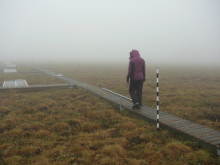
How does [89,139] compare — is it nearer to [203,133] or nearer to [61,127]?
[61,127]

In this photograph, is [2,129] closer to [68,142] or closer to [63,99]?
[68,142]

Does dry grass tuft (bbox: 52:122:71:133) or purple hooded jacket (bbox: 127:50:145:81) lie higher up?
purple hooded jacket (bbox: 127:50:145:81)

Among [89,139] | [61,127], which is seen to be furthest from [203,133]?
[61,127]

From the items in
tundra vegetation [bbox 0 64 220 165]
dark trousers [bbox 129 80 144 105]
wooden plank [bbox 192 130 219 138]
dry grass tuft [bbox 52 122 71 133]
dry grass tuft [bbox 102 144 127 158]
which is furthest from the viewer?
dark trousers [bbox 129 80 144 105]

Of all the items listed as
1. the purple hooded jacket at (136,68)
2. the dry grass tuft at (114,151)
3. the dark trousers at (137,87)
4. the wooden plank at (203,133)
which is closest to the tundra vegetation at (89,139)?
the dry grass tuft at (114,151)

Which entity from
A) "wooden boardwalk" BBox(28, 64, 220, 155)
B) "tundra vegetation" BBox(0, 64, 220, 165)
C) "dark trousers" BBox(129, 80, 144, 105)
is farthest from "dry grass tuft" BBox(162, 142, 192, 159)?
"dark trousers" BBox(129, 80, 144, 105)

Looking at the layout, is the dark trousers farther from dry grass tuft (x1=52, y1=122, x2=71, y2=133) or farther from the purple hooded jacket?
dry grass tuft (x1=52, y1=122, x2=71, y2=133)

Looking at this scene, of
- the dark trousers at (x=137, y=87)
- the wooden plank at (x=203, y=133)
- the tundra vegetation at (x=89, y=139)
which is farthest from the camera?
the dark trousers at (x=137, y=87)

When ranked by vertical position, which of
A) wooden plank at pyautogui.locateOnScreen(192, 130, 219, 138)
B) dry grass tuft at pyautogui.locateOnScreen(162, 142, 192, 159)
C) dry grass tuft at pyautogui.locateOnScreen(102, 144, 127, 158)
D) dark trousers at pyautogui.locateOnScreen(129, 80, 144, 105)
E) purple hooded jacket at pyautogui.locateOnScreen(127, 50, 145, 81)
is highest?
purple hooded jacket at pyautogui.locateOnScreen(127, 50, 145, 81)

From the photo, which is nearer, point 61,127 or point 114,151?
point 114,151

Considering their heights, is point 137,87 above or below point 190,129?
above

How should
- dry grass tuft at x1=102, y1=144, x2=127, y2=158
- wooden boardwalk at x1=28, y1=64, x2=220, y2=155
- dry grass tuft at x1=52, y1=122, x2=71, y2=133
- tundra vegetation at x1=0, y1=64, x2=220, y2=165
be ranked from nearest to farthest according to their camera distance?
tundra vegetation at x1=0, y1=64, x2=220, y2=165
dry grass tuft at x1=102, y1=144, x2=127, y2=158
wooden boardwalk at x1=28, y1=64, x2=220, y2=155
dry grass tuft at x1=52, y1=122, x2=71, y2=133

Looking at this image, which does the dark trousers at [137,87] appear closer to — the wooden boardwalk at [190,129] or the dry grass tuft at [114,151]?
the wooden boardwalk at [190,129]

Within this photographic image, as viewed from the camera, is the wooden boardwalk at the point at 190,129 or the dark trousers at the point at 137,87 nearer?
the wooden boardwalk at the point at 190,129
